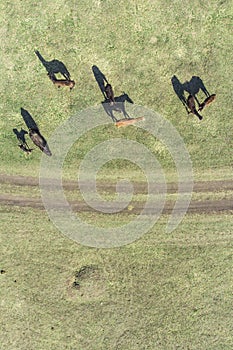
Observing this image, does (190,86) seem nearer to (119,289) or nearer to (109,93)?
(109,93)

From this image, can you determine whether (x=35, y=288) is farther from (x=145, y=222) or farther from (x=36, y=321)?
(x=145, y=222)

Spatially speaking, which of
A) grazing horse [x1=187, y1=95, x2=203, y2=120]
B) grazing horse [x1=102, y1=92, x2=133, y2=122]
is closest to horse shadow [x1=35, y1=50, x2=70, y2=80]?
grazing horse [x1=102, y1=92, x2=133, y2=122]

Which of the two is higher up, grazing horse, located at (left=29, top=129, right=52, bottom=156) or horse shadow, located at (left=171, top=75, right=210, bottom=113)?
grazing horse, located at (left=29, top=129, right=52, bottom=156)

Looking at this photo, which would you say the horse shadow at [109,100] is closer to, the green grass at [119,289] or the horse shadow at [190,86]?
the horse shadow at [190,86]

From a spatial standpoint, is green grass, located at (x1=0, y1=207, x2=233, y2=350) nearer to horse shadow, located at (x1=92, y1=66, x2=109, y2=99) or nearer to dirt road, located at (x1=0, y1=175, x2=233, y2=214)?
dirt road, located at (x1=0, y1=175, x2=233, y2=214)

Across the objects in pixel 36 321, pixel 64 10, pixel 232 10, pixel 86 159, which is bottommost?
pixel 36 321

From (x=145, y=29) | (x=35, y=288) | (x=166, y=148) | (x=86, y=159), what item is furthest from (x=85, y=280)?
(x=145, y=29)
